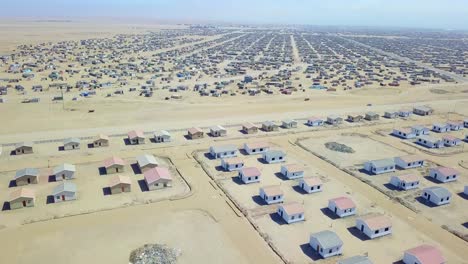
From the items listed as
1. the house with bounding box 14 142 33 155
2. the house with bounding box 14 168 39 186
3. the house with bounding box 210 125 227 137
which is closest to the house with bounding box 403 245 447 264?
the house with bounding box 210 125 227 137

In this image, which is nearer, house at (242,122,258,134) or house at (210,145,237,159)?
house at (210,145,237,159)

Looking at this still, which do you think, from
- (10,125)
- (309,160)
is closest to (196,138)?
(309,160)

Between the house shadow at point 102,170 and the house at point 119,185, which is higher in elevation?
the house at point 119,185

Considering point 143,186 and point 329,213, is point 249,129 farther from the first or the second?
point 329,213

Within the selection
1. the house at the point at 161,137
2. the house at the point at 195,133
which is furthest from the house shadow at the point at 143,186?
the house at the point at 195,133

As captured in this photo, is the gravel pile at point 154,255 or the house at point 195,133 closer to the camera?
the gravel pile at point 154,255

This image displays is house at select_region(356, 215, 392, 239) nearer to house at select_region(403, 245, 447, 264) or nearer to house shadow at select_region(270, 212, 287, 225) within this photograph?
house at select_region(403, 245, 447, 264)

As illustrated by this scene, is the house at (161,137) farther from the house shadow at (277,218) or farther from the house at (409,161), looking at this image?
the house at (409,161)
